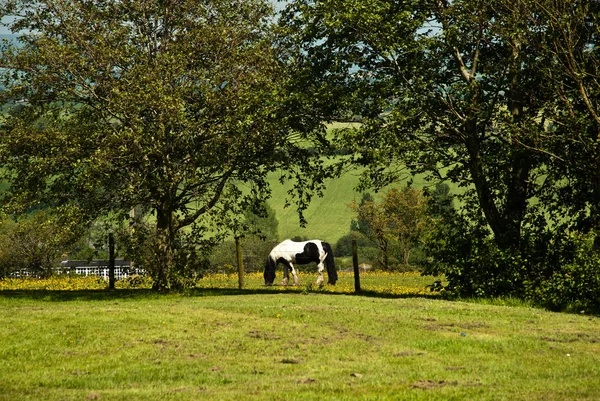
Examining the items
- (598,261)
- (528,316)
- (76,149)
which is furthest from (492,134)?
(76,149)

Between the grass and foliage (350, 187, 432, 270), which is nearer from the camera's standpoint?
the grass

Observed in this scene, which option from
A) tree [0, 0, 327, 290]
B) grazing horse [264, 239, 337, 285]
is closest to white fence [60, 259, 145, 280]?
tree [0, 0, 327, 290]

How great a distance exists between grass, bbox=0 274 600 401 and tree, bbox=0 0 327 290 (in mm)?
8255

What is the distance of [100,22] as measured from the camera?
29109 mm

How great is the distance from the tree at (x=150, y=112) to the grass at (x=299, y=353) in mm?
8255

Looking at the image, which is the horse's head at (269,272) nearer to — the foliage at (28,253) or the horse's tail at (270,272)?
the horse's tail at (270,272)

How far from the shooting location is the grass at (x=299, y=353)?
37.8 feet

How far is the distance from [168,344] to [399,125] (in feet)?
43.0

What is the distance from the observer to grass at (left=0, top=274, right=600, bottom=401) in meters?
11.5

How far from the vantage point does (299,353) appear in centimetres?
1452

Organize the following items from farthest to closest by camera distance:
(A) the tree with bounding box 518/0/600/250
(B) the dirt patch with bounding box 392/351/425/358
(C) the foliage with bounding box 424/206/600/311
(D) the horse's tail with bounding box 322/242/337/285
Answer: (D) the horse's tail with bounding box 322/242/337/285 < (A) the tree with bounding box 518/0/600/250 < (C) the foliage with bounding box 424/206/600/311 < (B) the dirt patch with bounding box 392/351/425/358

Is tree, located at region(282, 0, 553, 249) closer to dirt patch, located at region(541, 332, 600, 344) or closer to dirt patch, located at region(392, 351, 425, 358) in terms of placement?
dirt patch, located at region(541, 332, 600, 344)

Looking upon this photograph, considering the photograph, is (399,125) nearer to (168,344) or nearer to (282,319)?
(282,319)

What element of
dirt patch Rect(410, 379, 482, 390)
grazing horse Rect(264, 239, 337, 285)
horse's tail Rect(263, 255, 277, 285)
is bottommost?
dirt patch Rect(410, 379, 482, 390)
